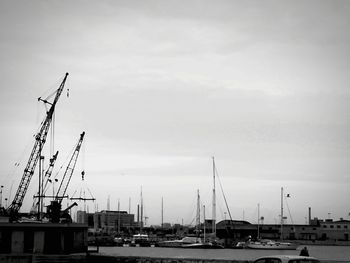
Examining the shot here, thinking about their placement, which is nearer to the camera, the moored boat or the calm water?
the calm water

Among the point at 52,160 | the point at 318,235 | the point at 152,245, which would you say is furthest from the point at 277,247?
the point at 52,160

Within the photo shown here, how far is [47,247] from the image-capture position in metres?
49.7

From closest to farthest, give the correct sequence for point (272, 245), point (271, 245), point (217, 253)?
point (217, 253) < point (272, 245) < point (271, 245)

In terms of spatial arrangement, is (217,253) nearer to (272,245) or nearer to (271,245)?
(272,245)

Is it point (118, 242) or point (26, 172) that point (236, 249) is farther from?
point (26, 172)

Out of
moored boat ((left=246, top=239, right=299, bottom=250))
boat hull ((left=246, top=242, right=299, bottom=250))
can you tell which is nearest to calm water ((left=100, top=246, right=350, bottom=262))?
boat hull ((left=246, top=242, right=299, bottom=250))

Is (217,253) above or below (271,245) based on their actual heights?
below

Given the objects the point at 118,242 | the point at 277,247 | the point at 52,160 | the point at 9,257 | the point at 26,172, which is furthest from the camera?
the point at 118,242

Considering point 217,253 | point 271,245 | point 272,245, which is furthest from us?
point 271,245

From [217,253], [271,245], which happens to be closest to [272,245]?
[271,245]

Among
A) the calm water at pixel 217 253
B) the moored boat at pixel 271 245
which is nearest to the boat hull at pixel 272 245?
the moored boat at pixel 271 245

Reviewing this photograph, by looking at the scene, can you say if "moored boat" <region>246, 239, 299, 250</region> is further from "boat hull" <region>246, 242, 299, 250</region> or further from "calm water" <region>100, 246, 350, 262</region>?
"calm water" <region>100, 246, 350, 262</region>

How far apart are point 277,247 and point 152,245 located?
1796 inches

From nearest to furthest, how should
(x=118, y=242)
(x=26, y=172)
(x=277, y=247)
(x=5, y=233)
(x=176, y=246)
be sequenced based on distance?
(x=5, y=233), (x=26, y=172), (x=277, y=247), (x=176, y=246), (x=118, y=242)
